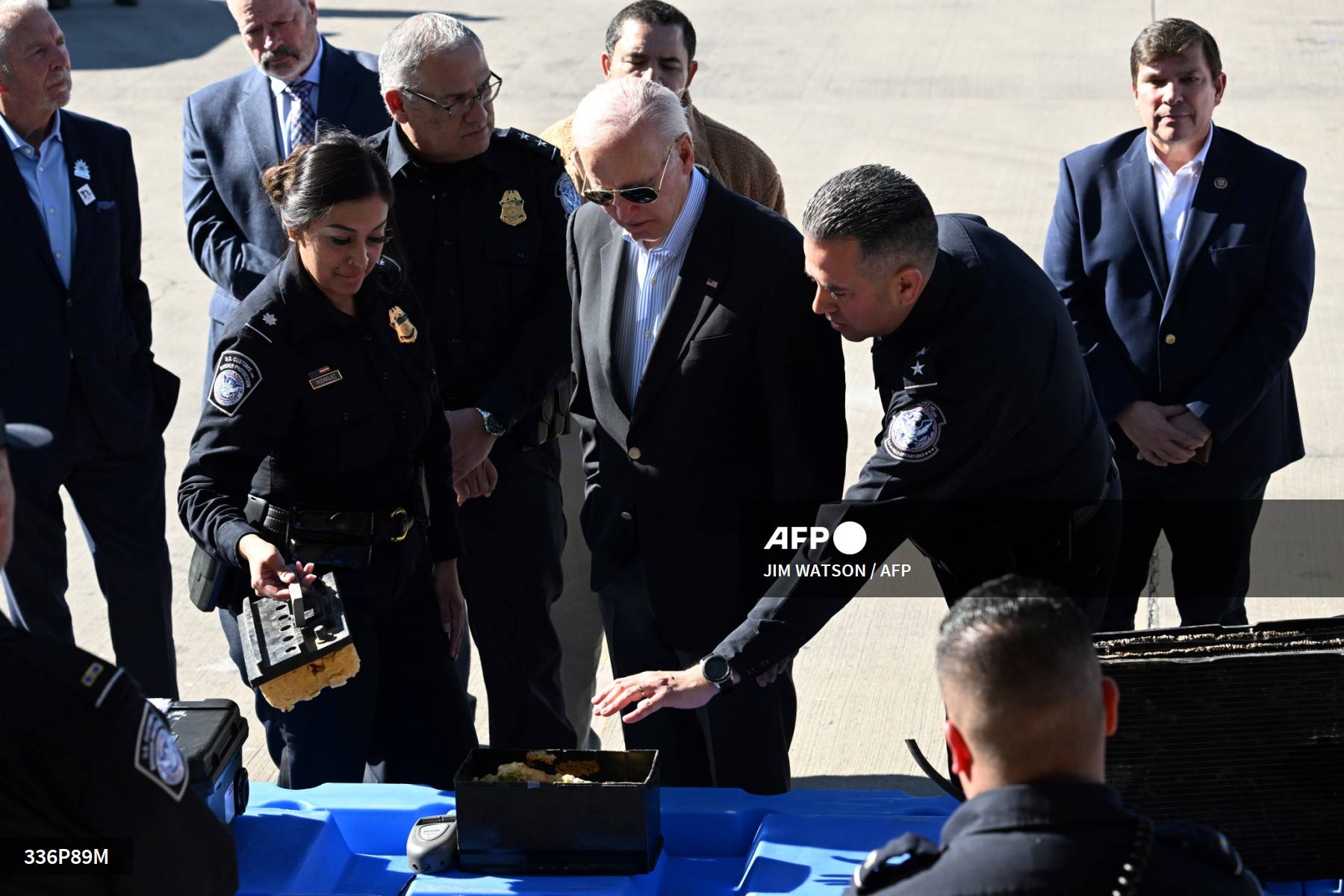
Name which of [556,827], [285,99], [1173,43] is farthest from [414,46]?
[556,827]

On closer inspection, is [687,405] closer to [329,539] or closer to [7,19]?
[329,539]

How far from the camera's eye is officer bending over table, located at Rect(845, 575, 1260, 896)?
1557mm

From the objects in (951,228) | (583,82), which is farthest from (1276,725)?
(583,82)

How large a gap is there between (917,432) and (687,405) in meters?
0.59

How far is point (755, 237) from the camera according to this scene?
10.3 feet

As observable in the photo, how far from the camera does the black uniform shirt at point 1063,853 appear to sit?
1544 millimetres

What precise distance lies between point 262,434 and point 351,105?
1.62m

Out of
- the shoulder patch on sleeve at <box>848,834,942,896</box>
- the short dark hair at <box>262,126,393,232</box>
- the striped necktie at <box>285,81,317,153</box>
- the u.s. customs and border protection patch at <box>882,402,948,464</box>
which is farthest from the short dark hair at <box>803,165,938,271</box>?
the striped necktie at <box>285,81,317,153</box>

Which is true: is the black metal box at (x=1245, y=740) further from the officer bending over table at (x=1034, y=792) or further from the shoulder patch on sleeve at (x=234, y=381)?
the shoulder patch on sleeve at (x=234, y=381)

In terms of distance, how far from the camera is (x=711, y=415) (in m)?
3.16

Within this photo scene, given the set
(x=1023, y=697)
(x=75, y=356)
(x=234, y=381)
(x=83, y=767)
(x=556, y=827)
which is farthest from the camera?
(x=75, y=356)

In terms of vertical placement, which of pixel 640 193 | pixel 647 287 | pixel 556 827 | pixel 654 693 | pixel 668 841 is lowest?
pixel 668 841

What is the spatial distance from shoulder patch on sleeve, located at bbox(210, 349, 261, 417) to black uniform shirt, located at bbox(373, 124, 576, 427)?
803 millimetres

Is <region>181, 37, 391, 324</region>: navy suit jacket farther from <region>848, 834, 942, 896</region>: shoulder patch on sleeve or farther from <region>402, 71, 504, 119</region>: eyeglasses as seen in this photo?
<region>848, 834, 942, 896</region>: shoulder patch on sleeve
